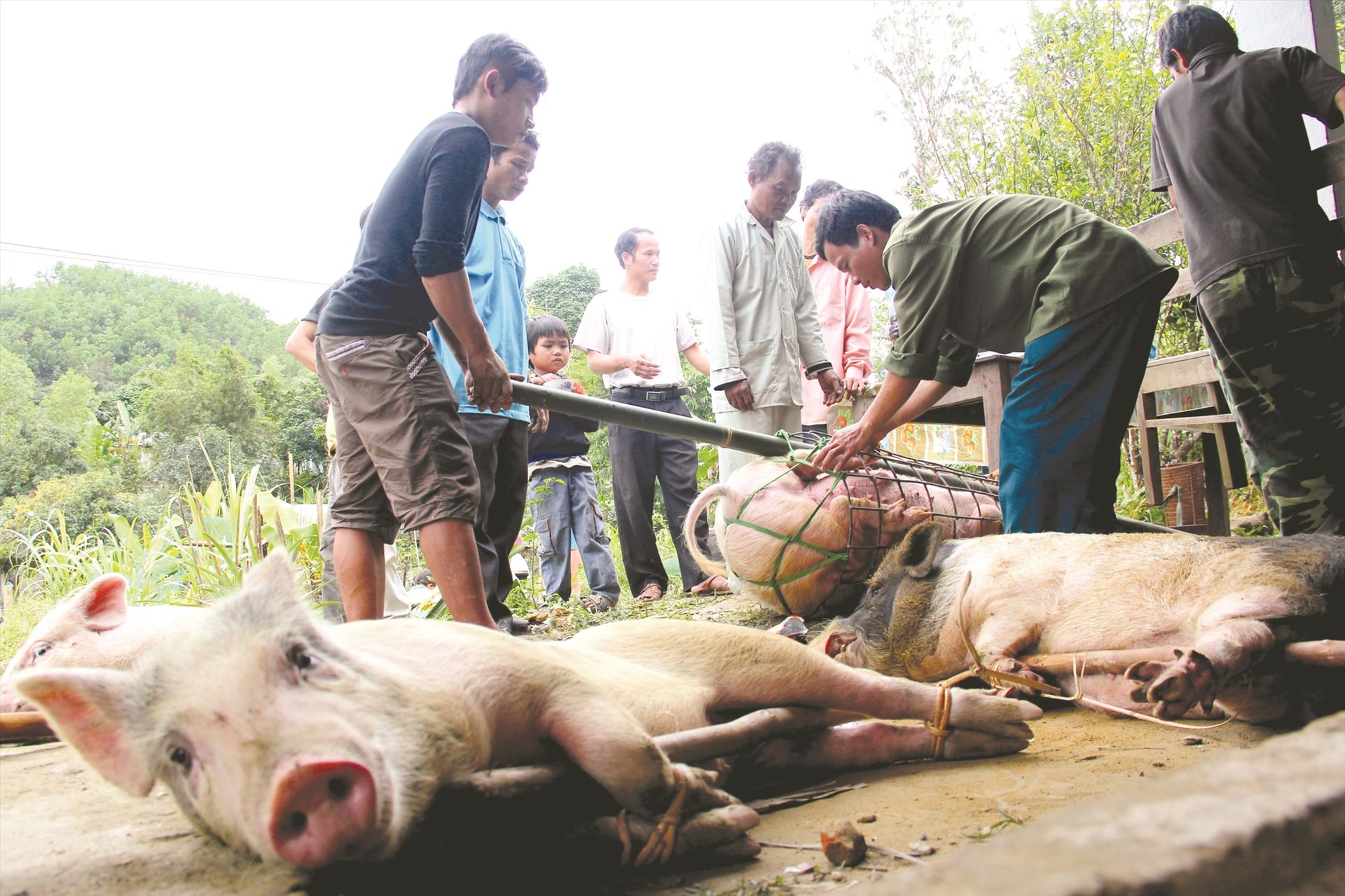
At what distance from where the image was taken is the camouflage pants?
333cm

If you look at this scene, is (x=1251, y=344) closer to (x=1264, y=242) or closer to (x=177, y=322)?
(x=1264, y=242)

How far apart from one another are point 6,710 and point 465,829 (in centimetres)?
212

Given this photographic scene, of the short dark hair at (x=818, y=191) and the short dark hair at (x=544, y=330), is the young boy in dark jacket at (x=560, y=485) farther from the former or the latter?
the short dark hair at (x=818, y=191)

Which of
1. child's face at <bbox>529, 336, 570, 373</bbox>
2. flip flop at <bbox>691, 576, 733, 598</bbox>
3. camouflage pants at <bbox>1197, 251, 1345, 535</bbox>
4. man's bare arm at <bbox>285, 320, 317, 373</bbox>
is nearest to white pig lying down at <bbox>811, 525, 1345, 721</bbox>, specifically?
camouflage pants at <bbox>1197, 251, 1345, 535</bbox>

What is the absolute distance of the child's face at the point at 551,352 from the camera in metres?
6.39

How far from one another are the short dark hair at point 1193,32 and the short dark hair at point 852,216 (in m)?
1.33

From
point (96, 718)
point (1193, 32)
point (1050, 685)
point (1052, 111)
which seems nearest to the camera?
point (96, 718)

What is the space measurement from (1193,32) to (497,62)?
9.62 feet

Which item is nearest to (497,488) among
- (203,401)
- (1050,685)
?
(1050,685)

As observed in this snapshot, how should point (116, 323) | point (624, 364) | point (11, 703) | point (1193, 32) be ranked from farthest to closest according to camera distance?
point (116, 323) → point (624, 364) → point (1193, 32) → point (11, 703)

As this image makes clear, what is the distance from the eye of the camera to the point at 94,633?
8.39 ft

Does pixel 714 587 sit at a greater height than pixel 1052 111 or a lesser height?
lesser

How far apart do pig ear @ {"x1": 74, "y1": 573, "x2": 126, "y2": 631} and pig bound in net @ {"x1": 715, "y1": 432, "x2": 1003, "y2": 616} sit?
2.50 meters

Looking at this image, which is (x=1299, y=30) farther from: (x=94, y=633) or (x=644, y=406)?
(x=94, y=633)
